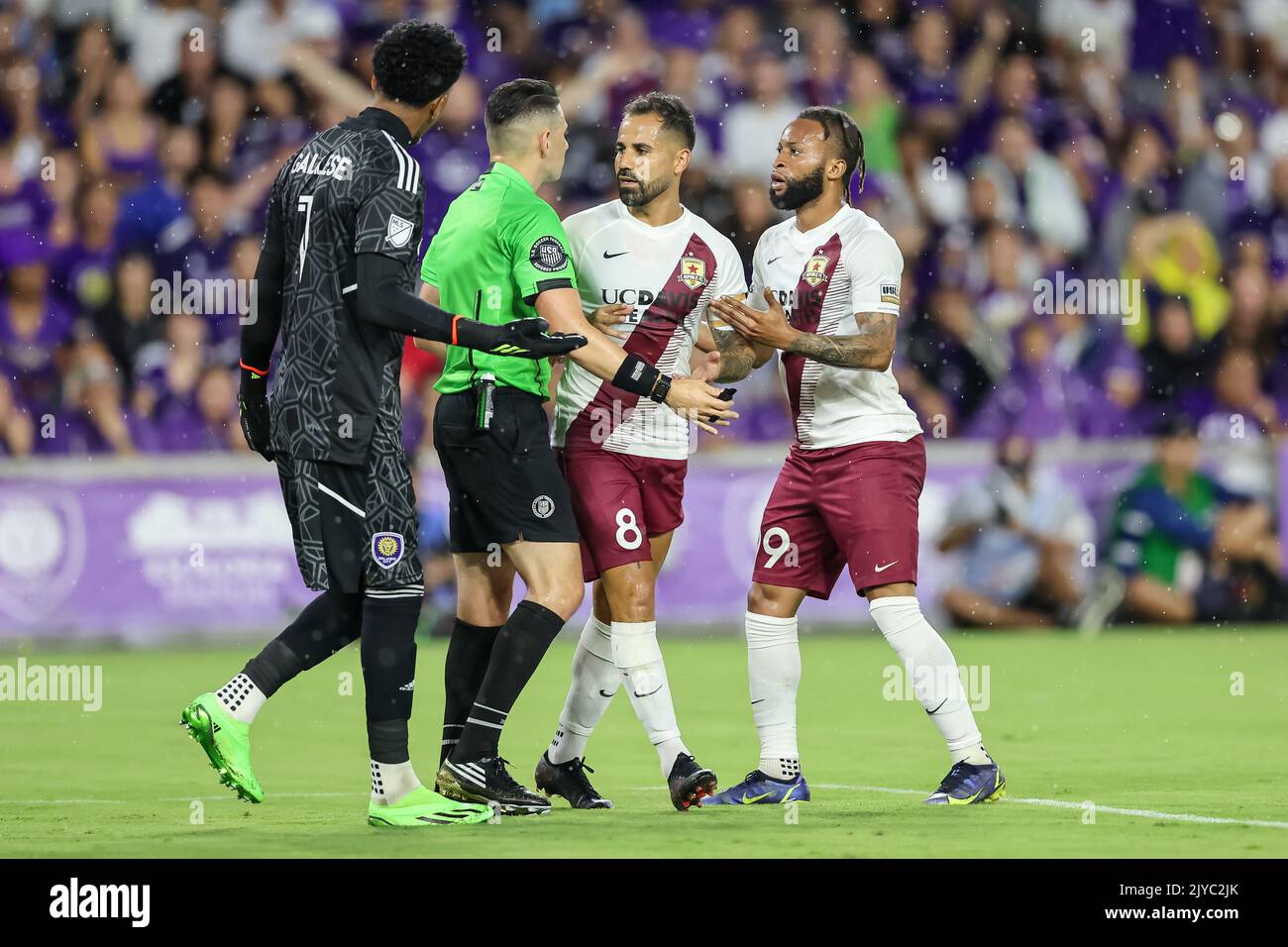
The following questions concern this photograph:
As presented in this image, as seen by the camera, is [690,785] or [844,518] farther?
[844,518]

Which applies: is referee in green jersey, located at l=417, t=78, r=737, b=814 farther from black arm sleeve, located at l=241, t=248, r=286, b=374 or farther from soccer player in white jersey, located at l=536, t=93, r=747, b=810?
black arm sleeve, located at l=241, t=248, r=286, b=374

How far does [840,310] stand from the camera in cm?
713

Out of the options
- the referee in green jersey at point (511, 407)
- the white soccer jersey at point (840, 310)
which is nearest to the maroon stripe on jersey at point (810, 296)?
the white soccer jersey at point (840, 310)

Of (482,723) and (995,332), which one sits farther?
(995,332)

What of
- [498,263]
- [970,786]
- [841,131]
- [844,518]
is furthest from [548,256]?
[970,786]

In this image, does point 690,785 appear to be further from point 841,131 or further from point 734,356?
point 841,131

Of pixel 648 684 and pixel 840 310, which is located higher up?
pixel 840 310

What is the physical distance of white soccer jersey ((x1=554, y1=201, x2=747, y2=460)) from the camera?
7.06 metres

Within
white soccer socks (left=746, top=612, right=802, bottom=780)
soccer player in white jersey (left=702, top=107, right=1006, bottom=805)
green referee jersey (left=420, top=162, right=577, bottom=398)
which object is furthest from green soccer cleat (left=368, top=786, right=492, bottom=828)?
green referee jersey (left=420, top=162, right=577, bottom=398)

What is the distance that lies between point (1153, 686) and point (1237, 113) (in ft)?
26.8

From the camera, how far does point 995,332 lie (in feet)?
51.1

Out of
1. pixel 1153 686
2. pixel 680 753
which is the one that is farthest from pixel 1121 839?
pixel 1153 686

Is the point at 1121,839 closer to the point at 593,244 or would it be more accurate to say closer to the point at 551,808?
the point at 551,808

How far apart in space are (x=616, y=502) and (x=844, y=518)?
83 cm
